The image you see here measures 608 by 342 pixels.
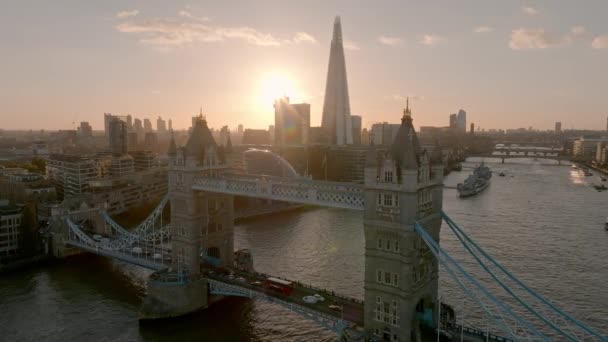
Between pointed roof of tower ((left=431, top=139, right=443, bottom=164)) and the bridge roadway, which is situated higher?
pointed roof of tower ((left=431, top=139, right=443, bottom=164))

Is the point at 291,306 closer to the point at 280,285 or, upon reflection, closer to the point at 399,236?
the point at 280,285

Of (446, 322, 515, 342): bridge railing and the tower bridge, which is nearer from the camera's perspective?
(446, 322, 515, 342): bridge railing

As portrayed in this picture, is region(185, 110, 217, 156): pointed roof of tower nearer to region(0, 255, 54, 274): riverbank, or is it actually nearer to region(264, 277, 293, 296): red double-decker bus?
region(264, 277, 293, 296): red double-decker bus

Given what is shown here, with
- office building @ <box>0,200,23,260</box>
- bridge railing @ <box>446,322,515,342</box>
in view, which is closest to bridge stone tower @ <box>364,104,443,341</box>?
bridge railing @ <box>446,322,515,342</box>

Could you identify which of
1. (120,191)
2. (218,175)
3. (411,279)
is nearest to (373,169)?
(411,279)

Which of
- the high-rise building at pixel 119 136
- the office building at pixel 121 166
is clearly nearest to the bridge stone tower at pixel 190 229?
the office building at pixel 121 166

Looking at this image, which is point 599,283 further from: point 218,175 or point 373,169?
point 218,175
